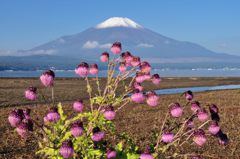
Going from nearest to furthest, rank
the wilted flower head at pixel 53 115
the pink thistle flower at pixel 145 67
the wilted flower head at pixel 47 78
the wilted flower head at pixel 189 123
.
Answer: the wilted flower head at pixel 47 78 → the wilted flower head at pixel 53 115 → the pink thistle flower at pixel 145 67 → the wilted flower head at pixel 189 123

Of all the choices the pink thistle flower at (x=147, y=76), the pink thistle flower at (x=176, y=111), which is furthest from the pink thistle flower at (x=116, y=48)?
the pink thistle flower at (x=176, y=111)

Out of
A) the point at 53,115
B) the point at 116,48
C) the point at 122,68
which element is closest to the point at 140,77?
the point at 122,68

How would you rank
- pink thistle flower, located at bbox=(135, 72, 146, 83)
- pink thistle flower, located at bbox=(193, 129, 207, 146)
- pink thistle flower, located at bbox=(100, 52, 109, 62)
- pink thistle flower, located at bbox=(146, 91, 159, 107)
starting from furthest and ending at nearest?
pink thistle flower, located at bbox=(100, 52, 109, 62) → pink thistle flower, located at bbox=(135, 72, 146, 83) → pink thistle flower, located at bbox=(146, 91, 159, 107) → pink thistle flower, located at bbox=(193, 129, 207, 146)

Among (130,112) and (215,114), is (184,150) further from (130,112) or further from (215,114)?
(130,112)

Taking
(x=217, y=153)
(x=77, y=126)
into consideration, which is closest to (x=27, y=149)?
(x=217, y=153)

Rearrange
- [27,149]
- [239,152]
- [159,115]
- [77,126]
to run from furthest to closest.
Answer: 1. [159,115]
2. [27,149]
3. [239,152]
4. [77,126]

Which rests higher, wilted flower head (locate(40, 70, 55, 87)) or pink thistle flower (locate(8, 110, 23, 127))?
wilted flower head (locate(40, 70, 55, 87))

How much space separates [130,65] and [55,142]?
1367 mm

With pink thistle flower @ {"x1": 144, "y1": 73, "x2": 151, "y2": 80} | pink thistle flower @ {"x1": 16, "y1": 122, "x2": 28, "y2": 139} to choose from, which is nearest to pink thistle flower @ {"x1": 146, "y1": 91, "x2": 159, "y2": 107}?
pink thistle flower @ {"x1": 144, "y1": 73, "x2": 151, "y2": 80}

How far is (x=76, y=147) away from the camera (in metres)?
5.70

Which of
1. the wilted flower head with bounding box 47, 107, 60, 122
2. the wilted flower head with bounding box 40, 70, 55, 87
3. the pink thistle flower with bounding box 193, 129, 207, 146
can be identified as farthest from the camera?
the wilted flower head with bounding box 47, 107, 60, 122

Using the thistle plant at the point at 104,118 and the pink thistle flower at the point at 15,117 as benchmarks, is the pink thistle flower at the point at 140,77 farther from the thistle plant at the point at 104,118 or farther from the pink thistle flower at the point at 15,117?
the pink thistle flower at the point at 15,117

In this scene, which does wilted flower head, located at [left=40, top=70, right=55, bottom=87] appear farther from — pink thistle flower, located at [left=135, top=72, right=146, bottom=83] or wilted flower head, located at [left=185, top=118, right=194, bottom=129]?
wilted flower head, located at [left=185, top=118, right=194, bottom=129]

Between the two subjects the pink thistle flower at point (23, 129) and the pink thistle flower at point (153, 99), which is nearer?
the pink thistle flower at point (23, 129)
